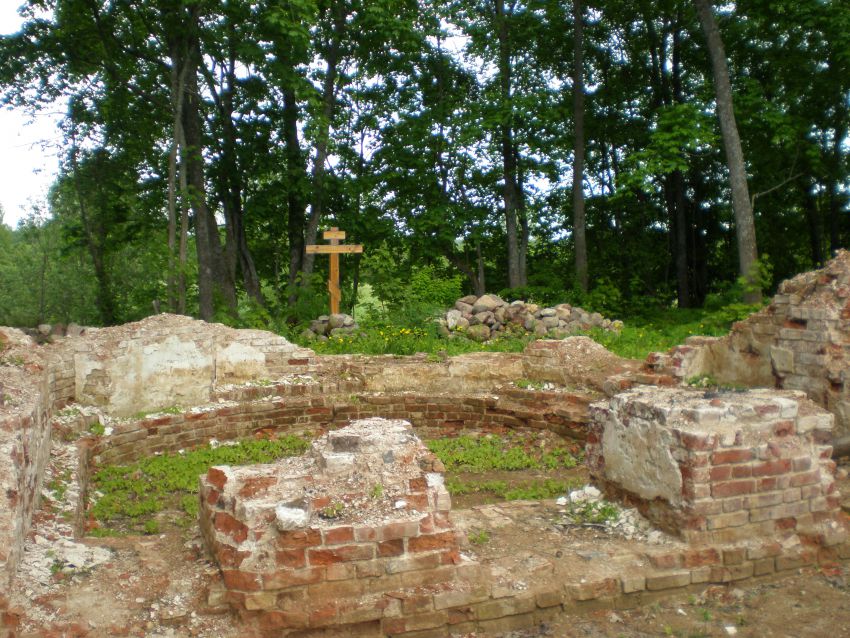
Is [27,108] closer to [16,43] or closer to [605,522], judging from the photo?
[16,43]

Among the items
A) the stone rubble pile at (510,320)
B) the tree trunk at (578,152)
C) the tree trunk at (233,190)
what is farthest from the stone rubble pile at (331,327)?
the tree trunk at (578,152)

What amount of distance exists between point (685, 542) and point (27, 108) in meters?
15.5

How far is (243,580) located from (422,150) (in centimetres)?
1549

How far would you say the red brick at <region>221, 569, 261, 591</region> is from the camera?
303cm

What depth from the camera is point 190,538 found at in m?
3.93

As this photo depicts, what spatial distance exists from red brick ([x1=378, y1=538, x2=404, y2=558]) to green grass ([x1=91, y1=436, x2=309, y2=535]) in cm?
269

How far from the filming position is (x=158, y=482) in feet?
20.4

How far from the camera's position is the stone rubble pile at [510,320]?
37.8ft

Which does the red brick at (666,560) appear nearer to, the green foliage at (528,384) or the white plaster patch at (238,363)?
the green foliage at (528,384)

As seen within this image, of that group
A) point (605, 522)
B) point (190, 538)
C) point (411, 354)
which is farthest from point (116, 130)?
point (605, 522)

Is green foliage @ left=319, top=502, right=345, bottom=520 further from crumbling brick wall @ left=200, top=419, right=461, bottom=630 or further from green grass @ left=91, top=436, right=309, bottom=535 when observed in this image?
green grass @ left=91, top=436, right=309, bottom=535

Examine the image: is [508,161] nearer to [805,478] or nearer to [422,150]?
[422,150]

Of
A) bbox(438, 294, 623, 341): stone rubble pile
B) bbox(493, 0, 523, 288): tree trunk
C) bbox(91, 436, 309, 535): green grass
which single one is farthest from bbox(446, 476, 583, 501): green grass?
bbox(493, 0, 523, 288): tree trunk

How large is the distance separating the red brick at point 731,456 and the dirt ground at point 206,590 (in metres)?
0.54
